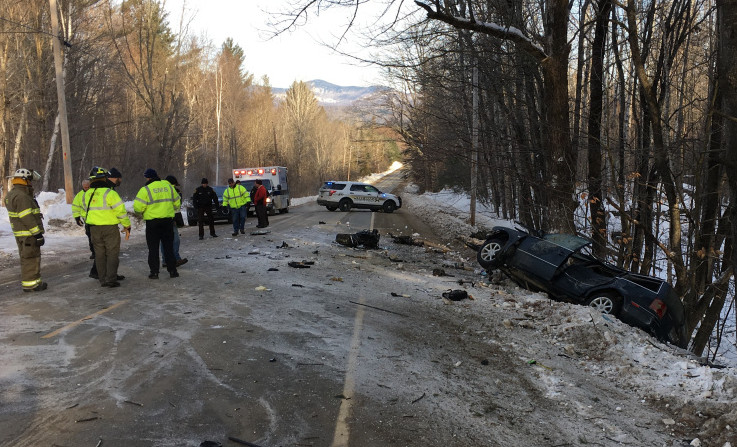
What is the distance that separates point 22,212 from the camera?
750cm

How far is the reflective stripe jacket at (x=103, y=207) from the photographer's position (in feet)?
25.4

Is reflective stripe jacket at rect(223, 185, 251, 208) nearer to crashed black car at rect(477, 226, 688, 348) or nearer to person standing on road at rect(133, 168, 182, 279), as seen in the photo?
person standing on road at rect(133, 168, 182, 279)

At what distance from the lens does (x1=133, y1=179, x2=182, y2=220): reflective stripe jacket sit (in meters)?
8.66

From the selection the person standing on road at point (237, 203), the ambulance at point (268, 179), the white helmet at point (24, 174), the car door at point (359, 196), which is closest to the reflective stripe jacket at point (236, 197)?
the person standing on road at point (237, 203)

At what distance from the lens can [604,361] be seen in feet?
19.0

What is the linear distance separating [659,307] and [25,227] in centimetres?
1010

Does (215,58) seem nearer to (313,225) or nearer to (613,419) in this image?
(313,225)

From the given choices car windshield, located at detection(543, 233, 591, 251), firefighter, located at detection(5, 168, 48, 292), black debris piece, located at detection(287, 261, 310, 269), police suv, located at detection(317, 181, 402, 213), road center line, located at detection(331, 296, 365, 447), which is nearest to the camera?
road center line, located at detection(331, 296, 365, 447)

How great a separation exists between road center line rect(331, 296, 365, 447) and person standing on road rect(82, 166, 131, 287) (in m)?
4.26

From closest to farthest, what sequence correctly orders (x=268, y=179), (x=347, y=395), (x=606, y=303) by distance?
(x=347, y=395) → (x=606, y=303) → (x=268, y=179)

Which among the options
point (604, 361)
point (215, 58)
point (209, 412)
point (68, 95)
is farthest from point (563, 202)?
point (215, 58)

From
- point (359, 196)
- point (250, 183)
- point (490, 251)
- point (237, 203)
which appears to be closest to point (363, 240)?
point (490, 251)

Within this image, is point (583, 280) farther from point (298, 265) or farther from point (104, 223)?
point (104, 223)

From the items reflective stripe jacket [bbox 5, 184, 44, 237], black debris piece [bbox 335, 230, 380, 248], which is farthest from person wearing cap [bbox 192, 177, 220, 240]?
reflective stripe jacket [bbox 5, 184, 44, 237]
